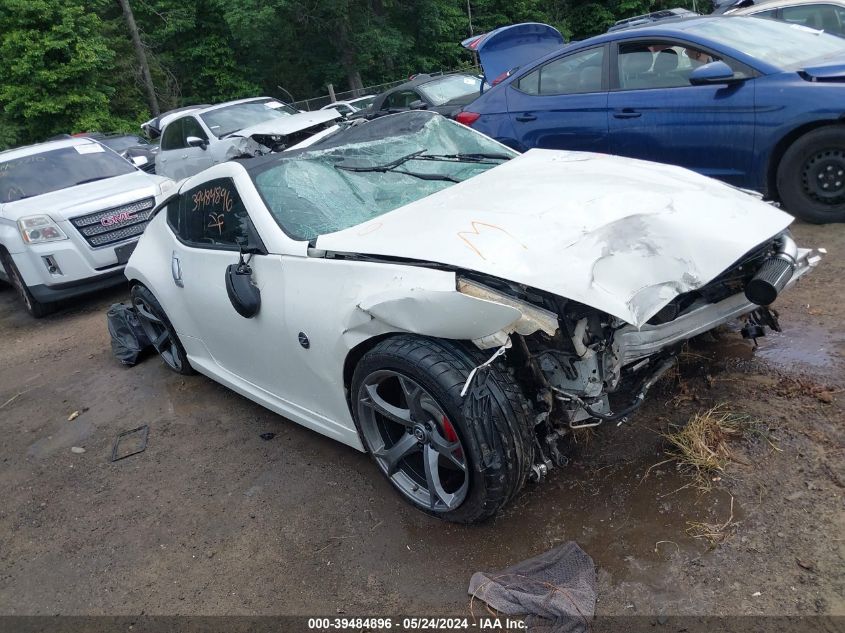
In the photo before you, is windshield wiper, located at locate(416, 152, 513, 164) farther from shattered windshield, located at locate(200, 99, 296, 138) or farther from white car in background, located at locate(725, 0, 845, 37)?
shattered windshield, located at locate(200, 99, 296, 138)

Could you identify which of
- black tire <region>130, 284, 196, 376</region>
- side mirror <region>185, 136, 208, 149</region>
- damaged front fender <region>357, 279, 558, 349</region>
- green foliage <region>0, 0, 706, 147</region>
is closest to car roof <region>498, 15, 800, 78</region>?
damaged front fender <region>357, 279, 558, 349</region>

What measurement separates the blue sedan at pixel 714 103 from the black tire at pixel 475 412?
3488 millimetres

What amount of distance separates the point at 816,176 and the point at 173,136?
32.0 ft

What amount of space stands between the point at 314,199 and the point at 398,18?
27.1m

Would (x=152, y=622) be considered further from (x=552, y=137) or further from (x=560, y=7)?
(x=560, y=7)

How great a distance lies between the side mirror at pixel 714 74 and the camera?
184 inches

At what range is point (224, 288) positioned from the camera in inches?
138

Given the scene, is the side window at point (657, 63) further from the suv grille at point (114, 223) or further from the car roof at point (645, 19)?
the suv grille at point (114, 223)

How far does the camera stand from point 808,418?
2.91m

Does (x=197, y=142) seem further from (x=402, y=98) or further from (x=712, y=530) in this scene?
(x=712, y=530)

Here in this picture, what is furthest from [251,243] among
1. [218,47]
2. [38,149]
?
[218,47]

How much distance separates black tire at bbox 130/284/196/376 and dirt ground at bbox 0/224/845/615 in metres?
0.52

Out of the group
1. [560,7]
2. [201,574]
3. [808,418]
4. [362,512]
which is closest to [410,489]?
[362,512]

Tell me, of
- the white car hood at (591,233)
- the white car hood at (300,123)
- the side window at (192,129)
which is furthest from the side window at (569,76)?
the side window at (192,129)
